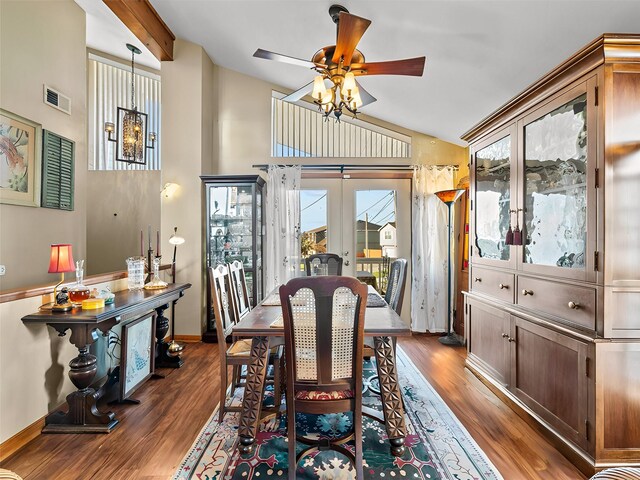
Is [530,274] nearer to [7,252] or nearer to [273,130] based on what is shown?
[273,130]

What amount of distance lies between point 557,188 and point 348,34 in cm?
161

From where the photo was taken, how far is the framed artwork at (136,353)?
263 cm

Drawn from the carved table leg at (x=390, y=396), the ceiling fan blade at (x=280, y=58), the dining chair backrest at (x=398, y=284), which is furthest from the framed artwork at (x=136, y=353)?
the ceiling fan blade at (x=280, y=58)

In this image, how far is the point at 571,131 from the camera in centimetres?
205

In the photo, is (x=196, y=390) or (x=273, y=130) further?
(x=273, y=130)

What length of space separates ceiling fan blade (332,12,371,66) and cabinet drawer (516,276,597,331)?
1.91 meters

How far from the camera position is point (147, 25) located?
12.0ft

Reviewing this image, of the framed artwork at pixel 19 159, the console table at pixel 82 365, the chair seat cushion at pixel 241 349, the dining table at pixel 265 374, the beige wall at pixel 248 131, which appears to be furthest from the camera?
the beige wall at pixel 248 131

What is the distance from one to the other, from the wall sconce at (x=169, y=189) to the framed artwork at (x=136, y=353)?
1.80 metres

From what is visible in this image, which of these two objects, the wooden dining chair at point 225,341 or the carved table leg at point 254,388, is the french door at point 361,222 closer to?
the wooden dining chair at point 225,341

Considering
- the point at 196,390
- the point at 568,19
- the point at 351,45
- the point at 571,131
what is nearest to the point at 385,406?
the point at 196,390

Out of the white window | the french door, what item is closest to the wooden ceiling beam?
the white window

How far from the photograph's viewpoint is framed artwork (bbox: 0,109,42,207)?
2740 mm

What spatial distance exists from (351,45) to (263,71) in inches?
104
